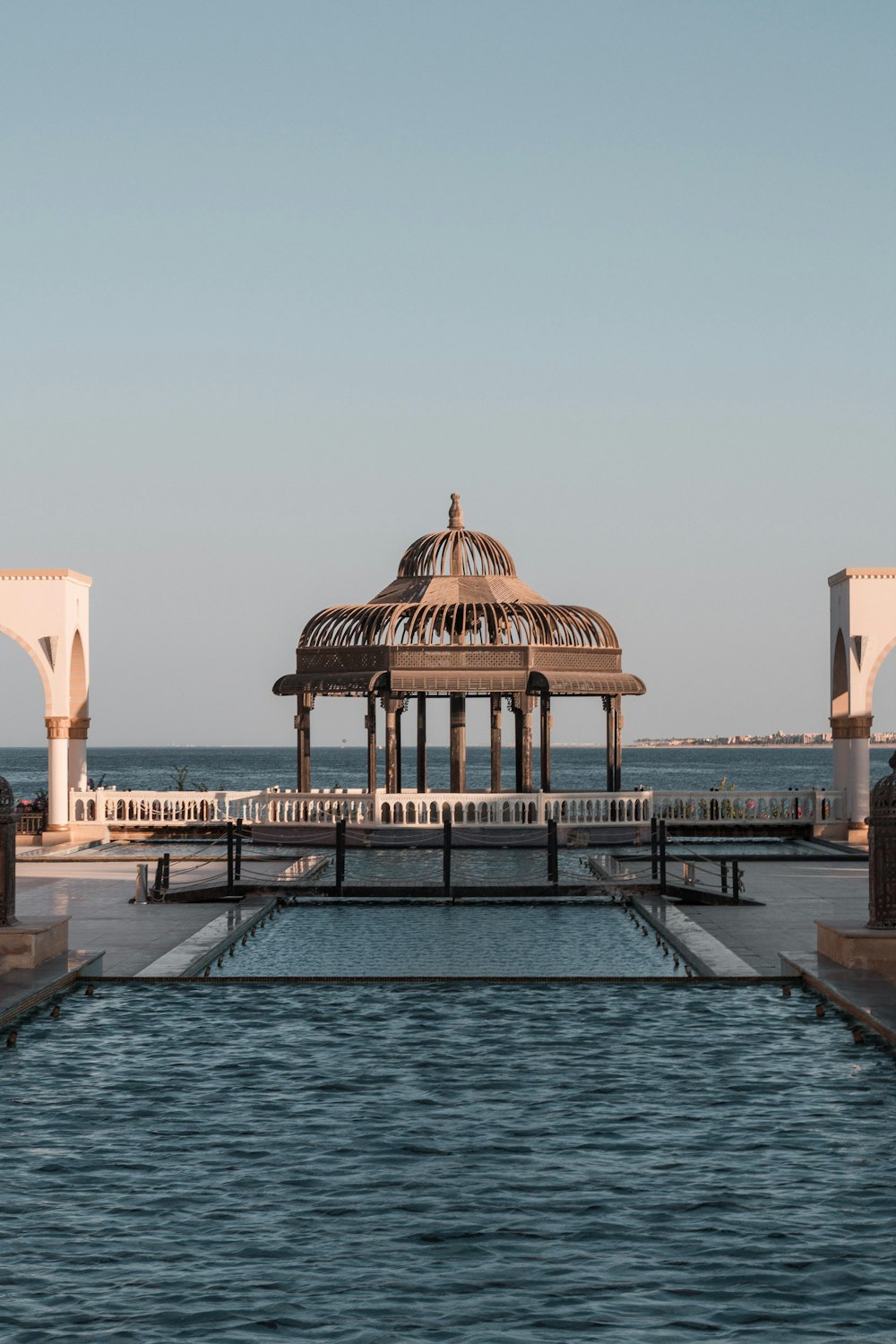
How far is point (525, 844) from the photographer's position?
3391 centimetres

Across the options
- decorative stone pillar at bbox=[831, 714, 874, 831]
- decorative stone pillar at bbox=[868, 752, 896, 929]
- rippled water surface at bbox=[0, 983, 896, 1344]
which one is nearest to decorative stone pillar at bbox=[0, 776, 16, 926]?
rippled water surface at bbox=[0, 983, 896, 1344]

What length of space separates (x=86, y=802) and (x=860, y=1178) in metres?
29.0

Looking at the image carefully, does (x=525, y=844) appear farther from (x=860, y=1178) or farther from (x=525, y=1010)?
(x=860, y=1178)

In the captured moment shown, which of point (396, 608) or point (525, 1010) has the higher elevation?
point (396, 608)

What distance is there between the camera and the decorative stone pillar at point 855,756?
34.8 metres

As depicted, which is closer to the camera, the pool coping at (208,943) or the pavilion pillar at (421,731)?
the pool coping at (208,943)

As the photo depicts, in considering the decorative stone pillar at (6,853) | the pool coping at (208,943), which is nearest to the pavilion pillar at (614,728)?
the pool coping at (208,943)

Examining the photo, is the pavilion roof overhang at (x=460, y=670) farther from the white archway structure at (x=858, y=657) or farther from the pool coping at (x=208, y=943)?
the pool coping at (x=208, y=943)

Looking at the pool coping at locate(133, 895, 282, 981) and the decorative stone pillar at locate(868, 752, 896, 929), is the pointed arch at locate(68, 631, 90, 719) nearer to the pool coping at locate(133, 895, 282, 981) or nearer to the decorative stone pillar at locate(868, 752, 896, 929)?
the pool coping at locate(133, 895, 282, 981)

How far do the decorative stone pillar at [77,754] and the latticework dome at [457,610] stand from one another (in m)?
5.20

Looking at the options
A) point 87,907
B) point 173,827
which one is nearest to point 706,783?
point 173,827

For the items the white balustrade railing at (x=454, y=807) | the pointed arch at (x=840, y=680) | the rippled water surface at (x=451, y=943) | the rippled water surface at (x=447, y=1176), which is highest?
the pointed arch at (x=840, y=680)

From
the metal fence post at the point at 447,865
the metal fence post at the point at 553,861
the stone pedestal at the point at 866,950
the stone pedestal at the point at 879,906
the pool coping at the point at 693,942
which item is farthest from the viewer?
the metal fence post at the point at 553,861

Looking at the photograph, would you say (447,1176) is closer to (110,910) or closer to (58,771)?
(110,910)
